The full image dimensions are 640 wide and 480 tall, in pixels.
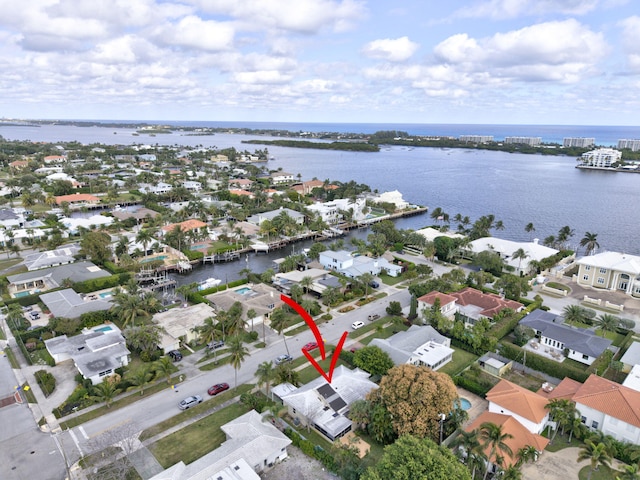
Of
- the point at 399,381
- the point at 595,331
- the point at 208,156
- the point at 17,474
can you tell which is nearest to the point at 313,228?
the point at 595,331

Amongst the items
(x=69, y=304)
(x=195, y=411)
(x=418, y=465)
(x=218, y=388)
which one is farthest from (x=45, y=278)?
(x=418, y=465)

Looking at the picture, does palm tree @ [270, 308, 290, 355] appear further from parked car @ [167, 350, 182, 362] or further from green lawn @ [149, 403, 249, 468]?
green lawn @ [149, 403, 249, 468]

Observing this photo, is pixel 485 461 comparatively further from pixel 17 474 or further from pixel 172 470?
pixel 17 474

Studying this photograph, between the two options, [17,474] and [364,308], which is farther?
[364,308]

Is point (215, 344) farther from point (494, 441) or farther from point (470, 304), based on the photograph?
point (470, 304)

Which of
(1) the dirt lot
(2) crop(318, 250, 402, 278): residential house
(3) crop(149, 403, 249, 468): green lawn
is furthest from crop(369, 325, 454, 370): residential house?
(2) crop(318, 250, 402, 278): residential house

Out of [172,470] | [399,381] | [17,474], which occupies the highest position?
[399,381]

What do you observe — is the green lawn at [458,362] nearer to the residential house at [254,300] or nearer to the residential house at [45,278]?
the residential house at [254,300]
